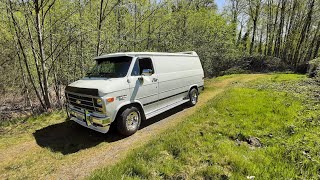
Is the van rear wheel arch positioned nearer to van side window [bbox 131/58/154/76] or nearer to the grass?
van side window [bbox 131/58/154/76]

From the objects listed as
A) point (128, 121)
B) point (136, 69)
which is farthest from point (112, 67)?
point (128, 121)

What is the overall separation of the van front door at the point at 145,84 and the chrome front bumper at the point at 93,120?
1.03 metres

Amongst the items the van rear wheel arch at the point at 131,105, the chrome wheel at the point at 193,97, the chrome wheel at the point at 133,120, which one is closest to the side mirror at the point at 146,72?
the van rear wheel arch at the point at 131,105

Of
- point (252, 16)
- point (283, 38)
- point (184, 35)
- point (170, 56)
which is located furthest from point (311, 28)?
point (170, 56)

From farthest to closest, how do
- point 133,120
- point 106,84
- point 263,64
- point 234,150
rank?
1. point 263,64
2. point 133,120
3. point 106,84
4. point 234,150

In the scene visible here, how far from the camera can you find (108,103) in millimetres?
4777

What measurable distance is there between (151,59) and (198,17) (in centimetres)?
1412

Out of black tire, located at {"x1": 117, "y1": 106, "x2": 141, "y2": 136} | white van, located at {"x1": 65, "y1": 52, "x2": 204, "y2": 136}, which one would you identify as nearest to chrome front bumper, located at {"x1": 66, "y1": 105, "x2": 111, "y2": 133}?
white van, located at {"x1": 65, "y1": 52, "x2": 204, "y2": 136}

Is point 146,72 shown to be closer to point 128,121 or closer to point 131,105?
point 131,105

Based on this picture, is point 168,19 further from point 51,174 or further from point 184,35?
point 51,174

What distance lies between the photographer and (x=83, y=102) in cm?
519

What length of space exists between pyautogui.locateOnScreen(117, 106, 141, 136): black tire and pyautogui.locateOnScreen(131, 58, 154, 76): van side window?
3.51 feet

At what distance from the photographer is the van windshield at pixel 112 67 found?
5.52 metres

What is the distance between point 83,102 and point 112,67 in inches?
53.1
